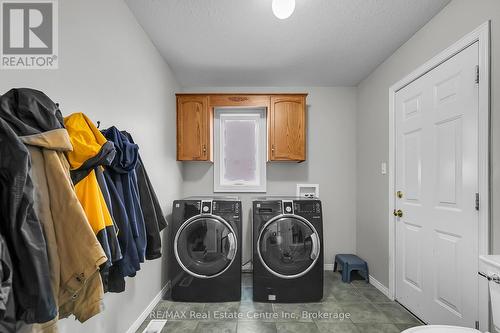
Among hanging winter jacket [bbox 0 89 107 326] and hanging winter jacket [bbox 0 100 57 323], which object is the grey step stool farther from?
hanging winter jacket [bbox 0 100 57 323]

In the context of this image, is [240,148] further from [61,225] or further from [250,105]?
[61,225]

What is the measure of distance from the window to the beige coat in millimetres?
2452

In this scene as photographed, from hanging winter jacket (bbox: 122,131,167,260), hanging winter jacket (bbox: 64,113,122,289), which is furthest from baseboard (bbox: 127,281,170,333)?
hanging winter jacket (bbox: 64,113,122,289)

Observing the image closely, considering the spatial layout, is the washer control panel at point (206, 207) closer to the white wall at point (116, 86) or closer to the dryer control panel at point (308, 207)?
the white wall at point (116, 86)

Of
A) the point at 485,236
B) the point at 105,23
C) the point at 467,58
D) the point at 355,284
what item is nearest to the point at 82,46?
the point at 105,23

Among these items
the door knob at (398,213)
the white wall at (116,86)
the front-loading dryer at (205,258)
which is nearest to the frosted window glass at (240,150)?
the white wall at (116,86)

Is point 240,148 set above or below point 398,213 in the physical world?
above

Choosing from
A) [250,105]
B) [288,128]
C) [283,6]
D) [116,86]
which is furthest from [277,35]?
[116,86]

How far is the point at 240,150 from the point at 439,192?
223 centimetres

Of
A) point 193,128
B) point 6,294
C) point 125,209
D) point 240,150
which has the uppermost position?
point 193,128

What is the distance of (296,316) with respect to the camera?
2.18 metres

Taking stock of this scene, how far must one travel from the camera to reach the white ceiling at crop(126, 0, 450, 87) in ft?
5.98

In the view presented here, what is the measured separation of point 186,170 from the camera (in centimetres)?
335

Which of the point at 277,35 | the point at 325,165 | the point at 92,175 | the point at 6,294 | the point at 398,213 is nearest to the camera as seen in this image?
the point at 6,294
